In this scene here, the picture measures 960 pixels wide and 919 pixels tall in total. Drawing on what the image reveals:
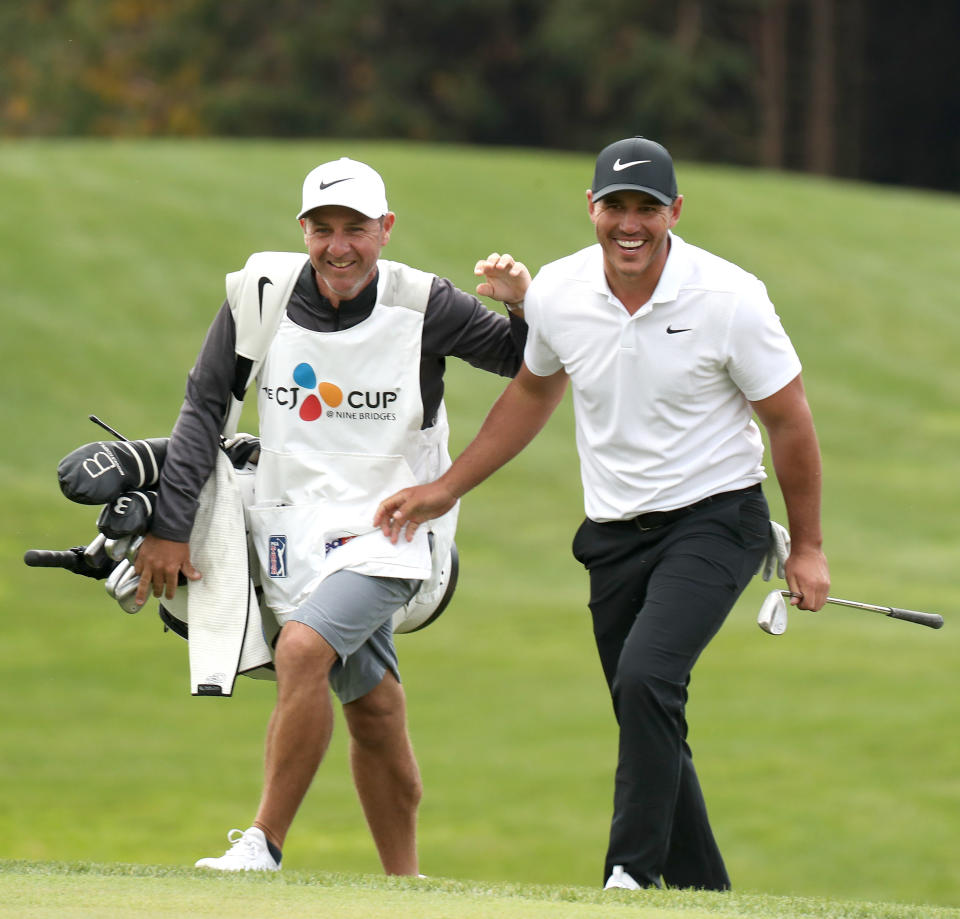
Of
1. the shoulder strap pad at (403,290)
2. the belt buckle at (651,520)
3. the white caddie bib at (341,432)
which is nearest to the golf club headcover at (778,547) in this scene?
the belt buckle at (651,520)

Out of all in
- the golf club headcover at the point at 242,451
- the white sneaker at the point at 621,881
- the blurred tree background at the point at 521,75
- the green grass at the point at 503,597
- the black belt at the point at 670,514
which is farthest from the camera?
the blurred tree background at the point at 521,75

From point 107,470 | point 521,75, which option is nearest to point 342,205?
point 107,470

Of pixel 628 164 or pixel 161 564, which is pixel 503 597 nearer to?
pixel 161 564

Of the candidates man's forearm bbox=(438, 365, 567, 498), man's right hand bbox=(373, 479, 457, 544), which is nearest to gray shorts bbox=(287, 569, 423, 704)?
man's right hand bbox=(373, 479, 457, 544)

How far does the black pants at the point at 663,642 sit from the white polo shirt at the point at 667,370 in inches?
4.1

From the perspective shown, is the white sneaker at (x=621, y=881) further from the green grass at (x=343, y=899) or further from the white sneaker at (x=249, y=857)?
the white sneaker at (x=249, y=857)

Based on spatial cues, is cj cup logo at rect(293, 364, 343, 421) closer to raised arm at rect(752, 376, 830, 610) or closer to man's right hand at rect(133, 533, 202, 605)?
man's right hand at rect(133, 533, 202, 605)

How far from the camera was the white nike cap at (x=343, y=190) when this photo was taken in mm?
5664

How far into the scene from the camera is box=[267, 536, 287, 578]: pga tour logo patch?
5832 mm

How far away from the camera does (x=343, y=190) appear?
5676 millimetres

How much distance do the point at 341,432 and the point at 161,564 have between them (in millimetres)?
652

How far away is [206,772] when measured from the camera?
14.2 metres

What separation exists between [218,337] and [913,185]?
48.7 metres

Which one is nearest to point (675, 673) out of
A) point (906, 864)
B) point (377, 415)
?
point (377, 415)
